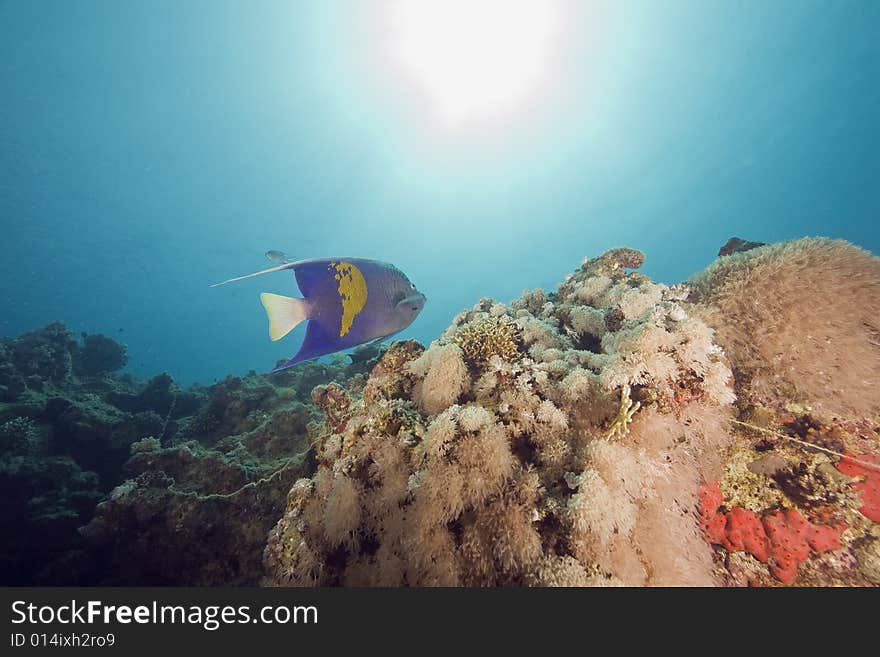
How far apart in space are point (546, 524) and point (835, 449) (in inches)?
97.3

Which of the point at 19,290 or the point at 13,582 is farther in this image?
the point at 19,290

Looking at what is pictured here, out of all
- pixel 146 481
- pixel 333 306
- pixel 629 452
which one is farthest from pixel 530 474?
pixel 146 481

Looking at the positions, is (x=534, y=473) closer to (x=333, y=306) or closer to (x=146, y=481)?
(x=333, y=306)

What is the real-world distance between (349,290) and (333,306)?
0.45 feet

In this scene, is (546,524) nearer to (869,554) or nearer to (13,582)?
(869,554)

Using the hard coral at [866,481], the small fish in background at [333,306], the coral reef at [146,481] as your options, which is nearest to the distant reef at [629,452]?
the hard coral at [866,481]

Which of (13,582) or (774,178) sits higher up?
(774,178)

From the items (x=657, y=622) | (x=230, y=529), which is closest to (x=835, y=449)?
(x=657, y=622)

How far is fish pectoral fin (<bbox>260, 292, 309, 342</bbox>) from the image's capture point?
1.98m

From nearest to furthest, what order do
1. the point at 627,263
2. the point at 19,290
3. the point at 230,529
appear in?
1. the point at 230,529
2. the point at 627,263
3. the point at 19,290

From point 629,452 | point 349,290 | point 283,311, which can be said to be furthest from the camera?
point 629,452

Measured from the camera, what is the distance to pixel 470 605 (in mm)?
2098

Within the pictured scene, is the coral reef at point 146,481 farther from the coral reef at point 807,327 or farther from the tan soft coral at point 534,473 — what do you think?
the coral reef at point 807,327

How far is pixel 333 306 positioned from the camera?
2.06 m
